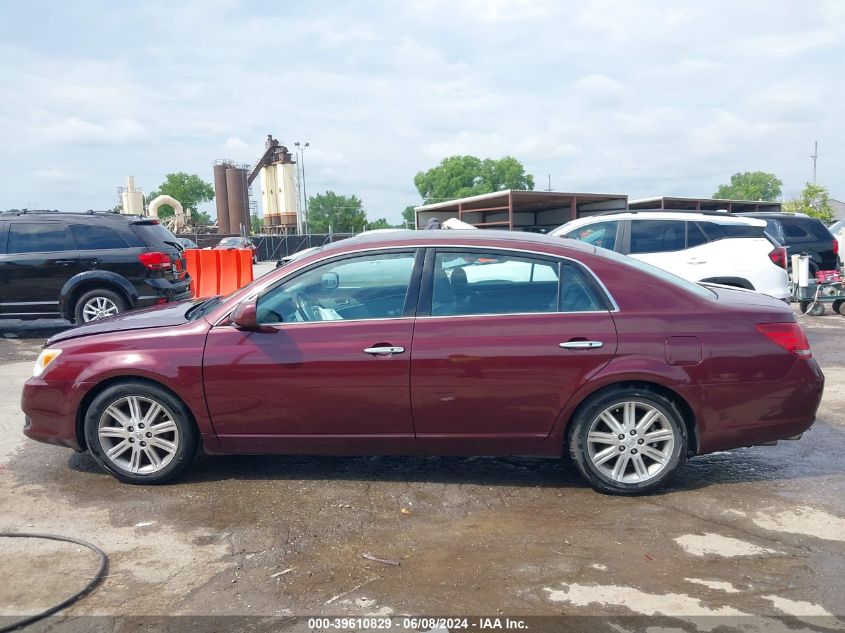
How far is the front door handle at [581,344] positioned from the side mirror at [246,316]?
6.17 feet

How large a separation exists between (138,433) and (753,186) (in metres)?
152

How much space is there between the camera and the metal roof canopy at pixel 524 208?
27.6 metres

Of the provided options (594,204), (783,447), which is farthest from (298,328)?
(594,204)

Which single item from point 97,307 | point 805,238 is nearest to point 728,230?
point 805,238

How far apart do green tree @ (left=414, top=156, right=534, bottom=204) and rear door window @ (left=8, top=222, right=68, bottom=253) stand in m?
110

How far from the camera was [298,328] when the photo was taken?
4434mm

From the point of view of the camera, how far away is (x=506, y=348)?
4.25 metres

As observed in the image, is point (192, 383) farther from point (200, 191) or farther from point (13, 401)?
point (200, 191)

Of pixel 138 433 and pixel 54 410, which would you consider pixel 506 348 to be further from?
pixel 54 410

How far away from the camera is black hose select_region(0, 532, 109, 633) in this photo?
9.92 feet

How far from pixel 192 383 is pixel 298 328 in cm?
76

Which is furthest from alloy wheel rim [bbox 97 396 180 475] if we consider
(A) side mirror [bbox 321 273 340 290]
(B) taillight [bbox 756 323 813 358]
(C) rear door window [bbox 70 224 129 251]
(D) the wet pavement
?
(C) rear door window [bbox 70 224 129 251]

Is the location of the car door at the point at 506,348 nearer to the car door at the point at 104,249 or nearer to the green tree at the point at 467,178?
the car door at the point at 104,249

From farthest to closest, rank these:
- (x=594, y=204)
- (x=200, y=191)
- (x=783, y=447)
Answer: (x=200, y=191)
(x=594, y=204)
(x=783, y=447)
